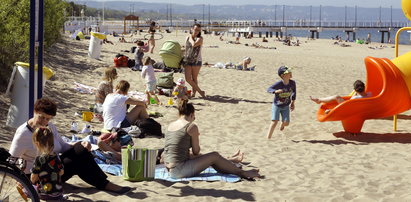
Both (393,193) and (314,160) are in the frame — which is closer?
(393,193)

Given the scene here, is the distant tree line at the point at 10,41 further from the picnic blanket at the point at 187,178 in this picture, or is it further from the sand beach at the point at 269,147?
the picnic blanket at the point at 187,178

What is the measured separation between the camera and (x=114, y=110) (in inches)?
317

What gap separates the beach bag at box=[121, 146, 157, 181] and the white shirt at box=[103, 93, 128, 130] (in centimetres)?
191

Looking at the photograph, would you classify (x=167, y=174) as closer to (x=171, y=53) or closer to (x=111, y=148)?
(x=111, y=148)

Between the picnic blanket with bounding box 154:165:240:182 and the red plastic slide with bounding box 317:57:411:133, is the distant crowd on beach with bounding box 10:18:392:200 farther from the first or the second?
the red plastic slide with bounding box 317:57:411:133

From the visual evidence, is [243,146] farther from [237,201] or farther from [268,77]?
[268,77]

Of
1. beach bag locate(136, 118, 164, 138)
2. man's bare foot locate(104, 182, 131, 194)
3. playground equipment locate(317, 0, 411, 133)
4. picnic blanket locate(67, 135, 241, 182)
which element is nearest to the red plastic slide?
playground equipment locate(317, 0, 411, 133)

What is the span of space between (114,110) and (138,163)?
2.07 metres

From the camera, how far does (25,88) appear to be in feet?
26.6

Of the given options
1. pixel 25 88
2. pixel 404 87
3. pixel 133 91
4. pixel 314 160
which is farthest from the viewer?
pixel 133 91

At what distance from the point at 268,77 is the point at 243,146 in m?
8.80

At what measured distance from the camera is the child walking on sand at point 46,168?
5160 millimetres

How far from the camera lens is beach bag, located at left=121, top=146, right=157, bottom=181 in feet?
19.9

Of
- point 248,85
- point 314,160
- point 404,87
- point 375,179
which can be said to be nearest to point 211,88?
point 248,85
